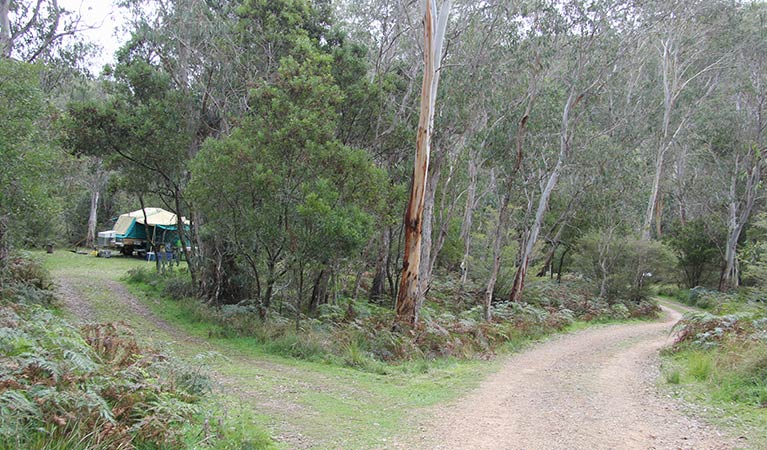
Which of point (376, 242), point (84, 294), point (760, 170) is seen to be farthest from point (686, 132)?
point (84, 294)

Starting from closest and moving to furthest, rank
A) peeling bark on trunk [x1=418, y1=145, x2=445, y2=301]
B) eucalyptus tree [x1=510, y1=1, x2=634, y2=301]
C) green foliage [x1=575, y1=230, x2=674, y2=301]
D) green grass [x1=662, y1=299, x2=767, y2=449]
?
1. green grass [x1=662, y1=299, x2=767, y2=449]
2. peeling bark on trunk [x1=418, y1=145, x2=445, y2=301]
3. eucalyptus tree [x1=510, y1=1, x2=634, y2=301]
4. green foliage [x1=575, y1=230, x2=674, y2=301]

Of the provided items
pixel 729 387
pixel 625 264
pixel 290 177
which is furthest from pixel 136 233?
pixel 729 387

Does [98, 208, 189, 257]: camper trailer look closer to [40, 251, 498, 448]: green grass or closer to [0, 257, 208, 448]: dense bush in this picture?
[40, 251, 498, 448]: green grass

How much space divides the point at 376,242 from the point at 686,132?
2568cm

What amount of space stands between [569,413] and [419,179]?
21.6ft

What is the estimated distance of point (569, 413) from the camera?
22.8 feet

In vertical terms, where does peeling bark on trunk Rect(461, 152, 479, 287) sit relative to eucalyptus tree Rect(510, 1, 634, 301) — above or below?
below

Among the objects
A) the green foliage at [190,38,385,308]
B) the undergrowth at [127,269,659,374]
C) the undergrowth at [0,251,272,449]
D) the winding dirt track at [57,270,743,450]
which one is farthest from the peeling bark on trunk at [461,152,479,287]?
the undergrowth at [0,251,272,449]

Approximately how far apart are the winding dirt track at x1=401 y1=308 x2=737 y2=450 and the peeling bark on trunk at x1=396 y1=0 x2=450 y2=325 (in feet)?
8.67

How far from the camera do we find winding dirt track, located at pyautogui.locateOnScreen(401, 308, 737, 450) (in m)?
5.79

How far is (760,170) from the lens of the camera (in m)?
28.3

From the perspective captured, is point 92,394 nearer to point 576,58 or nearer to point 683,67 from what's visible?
point 576,58

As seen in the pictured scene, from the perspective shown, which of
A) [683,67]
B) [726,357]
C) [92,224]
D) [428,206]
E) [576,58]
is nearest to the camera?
[726,357]

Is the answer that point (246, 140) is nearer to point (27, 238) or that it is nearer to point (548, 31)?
point (27, 238)
